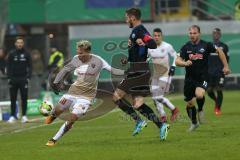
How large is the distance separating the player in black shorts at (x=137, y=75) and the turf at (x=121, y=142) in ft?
1.62

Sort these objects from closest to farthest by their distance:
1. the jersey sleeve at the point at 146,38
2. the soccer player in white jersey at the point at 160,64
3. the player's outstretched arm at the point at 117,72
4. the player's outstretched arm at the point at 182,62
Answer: the jersey sleeve at the point at 146,38 < the player's outstretched arm at the point at 117,72 < the player's outstretched arm at the point at 182,62 < the soccer player in white jersey at the point at 160,64

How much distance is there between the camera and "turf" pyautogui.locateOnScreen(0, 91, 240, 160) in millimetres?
12312

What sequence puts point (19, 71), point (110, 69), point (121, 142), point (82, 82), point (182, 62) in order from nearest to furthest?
point (121, 142) → point (82, 82) → point (110, 69) → point (182, 62) → point (19, 71)

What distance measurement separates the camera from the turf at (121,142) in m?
12.3

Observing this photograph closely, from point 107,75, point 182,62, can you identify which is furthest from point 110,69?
point 107,75

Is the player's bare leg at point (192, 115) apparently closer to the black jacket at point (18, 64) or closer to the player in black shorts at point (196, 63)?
the player in black shorts at point (196, 63)

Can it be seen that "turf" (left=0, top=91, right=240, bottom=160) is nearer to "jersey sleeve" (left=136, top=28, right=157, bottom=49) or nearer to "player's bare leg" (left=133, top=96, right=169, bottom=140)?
"player's bare leg" (left=133, top=96, right=169, bottom=140)

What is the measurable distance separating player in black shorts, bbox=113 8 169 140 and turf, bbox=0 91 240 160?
1.62ft

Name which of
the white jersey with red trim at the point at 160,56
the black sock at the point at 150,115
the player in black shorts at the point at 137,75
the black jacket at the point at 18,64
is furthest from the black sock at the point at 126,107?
the black jacket at the point at 18,64

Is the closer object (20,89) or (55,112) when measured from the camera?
(55,112)

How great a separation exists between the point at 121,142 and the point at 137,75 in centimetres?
131

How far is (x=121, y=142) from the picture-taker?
564 inches

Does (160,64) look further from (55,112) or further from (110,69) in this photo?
(55,112)

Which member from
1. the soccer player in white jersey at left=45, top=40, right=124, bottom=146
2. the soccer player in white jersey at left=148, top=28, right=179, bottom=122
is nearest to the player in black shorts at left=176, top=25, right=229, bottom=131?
the soccer player in white jersey at left=45, top=40, right=124, bottom=146
